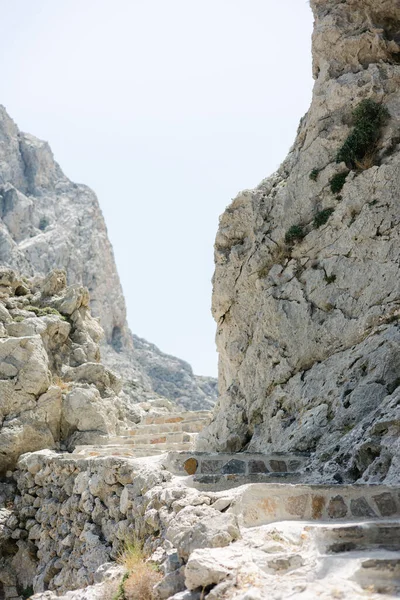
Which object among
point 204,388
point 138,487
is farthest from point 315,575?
point 204,388

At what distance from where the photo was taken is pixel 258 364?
12.8 meters

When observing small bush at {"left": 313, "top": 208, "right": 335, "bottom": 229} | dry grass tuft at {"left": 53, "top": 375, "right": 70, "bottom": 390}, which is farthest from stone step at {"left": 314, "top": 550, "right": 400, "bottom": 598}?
dry grass tuft at {"left": 53, "top": 375, "right": 70, "bottom": 390}

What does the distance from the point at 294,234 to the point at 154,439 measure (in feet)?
18.6

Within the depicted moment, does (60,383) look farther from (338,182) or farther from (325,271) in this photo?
(338,182)

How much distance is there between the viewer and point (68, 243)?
69625 millimetres

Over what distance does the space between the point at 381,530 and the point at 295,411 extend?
6192 mm

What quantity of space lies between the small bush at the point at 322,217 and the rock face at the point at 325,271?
3cm

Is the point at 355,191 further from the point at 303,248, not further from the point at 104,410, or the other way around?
the point at 104,410

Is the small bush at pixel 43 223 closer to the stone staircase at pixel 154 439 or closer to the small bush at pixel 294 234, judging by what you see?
the stone staircase at pixel 154 439

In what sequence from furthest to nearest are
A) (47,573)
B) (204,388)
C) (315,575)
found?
(204,388), (47,573), (315,575)

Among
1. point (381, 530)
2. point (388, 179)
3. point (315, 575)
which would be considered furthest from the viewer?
point (388, 179)

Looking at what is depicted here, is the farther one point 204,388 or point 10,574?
point 204,388

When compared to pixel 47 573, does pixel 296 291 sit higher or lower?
higher

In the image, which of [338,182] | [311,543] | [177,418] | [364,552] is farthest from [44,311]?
[364,552]
